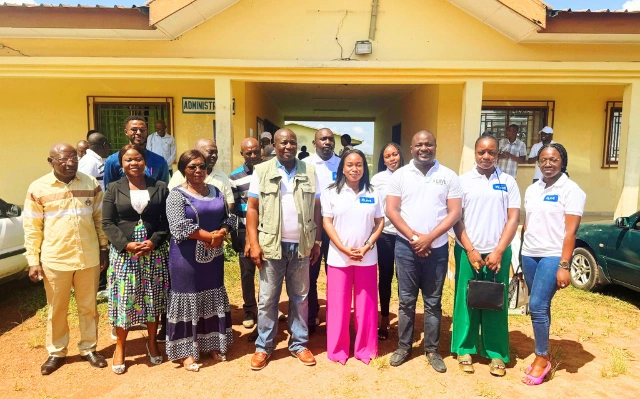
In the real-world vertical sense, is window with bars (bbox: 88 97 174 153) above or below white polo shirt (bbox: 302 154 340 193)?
above

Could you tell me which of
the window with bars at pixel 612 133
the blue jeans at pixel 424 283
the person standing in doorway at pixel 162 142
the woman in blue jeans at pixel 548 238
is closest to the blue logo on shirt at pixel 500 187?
the woman in blue jeans at pixel 548 238

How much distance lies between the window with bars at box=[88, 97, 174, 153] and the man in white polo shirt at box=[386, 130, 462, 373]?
6054 mm

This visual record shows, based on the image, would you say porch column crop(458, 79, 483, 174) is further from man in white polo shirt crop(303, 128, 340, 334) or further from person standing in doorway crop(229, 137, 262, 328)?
person standing in doorway crop(229, 137, 262, 328)

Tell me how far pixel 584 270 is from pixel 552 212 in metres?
3.07

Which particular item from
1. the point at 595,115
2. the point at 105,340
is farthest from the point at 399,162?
the point at 595,115

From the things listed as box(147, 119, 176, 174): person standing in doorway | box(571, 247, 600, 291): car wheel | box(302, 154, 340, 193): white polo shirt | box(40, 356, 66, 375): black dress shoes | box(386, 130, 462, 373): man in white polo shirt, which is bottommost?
box(40, 356, 66, 375): black dress shoes

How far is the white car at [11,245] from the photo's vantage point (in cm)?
438

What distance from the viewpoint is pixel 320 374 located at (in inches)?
127

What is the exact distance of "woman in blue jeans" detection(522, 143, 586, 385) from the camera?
9.91 feet

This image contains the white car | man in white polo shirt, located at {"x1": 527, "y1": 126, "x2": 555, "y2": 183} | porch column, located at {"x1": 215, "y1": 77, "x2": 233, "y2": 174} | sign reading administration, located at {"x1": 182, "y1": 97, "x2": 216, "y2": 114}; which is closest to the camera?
the white car

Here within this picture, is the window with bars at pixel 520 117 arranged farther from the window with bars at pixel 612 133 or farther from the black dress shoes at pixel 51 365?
the black dress shoes at pixel 51 365

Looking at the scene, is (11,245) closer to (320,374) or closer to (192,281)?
(192,281)

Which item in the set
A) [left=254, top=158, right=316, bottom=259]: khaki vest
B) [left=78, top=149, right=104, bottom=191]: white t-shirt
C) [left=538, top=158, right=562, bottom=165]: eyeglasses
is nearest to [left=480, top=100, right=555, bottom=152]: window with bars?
[left=538, top=158, right=562, bottom=165]: eyeglasses

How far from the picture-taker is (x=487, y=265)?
3.16 meters
